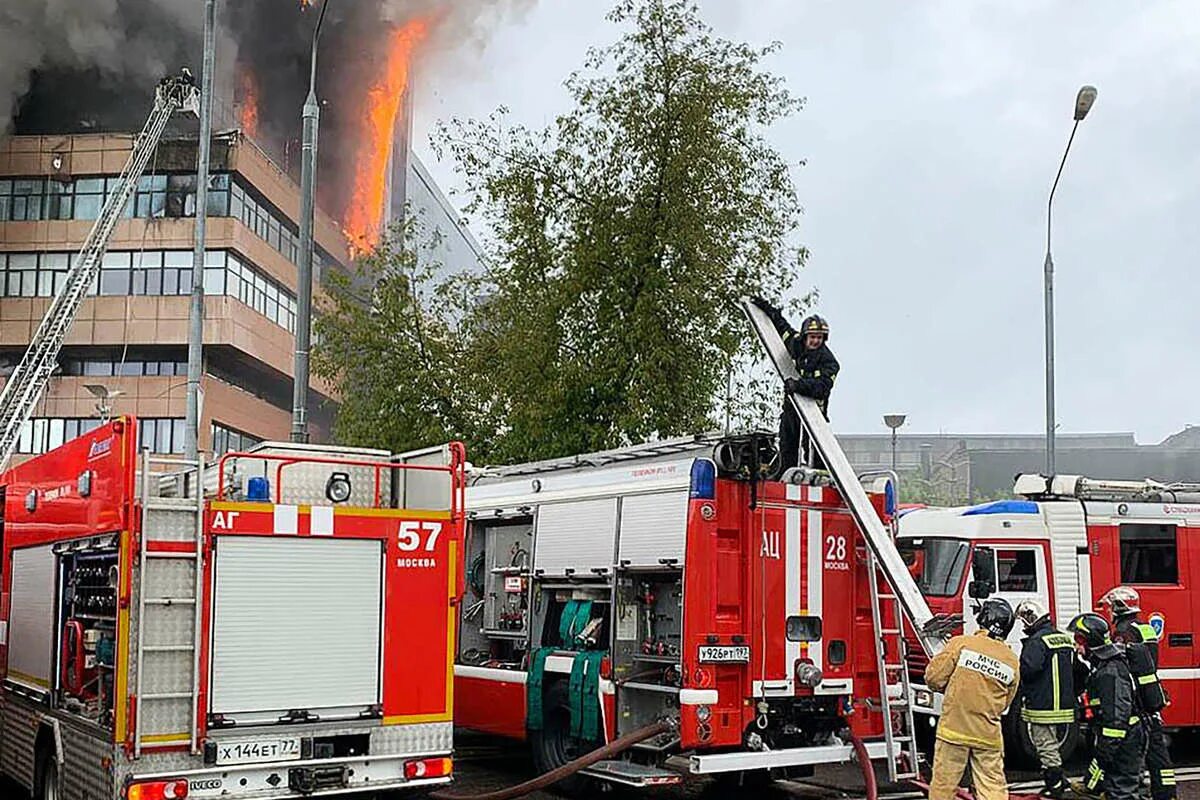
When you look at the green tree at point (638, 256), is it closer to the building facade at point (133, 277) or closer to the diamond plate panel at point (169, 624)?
the diamond plate panel at point (169, 624)

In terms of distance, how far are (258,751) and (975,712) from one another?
4.74 meters

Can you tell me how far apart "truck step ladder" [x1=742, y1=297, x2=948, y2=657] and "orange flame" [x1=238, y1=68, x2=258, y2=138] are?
4173 cm

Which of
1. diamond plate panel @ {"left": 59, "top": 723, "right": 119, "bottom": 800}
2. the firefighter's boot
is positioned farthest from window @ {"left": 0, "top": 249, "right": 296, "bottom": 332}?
diamond plate panel @ {"left": 59, "top": 723, "right": 119, "bottom": 800}

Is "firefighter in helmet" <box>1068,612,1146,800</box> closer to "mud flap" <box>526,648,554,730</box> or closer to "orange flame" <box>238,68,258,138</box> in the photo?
"mud flap" <box>526,648,554,730</box>

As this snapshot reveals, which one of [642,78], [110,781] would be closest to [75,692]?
[110,781]

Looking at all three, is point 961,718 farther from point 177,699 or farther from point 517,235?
point 517,235

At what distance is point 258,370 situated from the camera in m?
48.0

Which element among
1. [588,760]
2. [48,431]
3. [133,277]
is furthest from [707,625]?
[133,277]

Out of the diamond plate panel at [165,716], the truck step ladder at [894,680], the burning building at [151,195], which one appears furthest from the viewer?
the burning building at [151,195]

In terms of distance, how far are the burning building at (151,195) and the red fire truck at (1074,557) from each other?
31.0 metres

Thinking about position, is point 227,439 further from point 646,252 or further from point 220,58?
point 646,252

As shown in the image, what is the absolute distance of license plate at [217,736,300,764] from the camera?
8016 mm

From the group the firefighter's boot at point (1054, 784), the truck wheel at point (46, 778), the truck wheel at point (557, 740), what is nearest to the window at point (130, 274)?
the truck wheel at point (557, 740)

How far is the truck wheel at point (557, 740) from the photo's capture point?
11.8 metres
